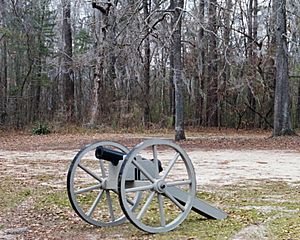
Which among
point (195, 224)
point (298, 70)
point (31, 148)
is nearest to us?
point (195, 224)

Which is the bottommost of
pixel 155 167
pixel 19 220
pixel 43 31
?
pixel 19 220

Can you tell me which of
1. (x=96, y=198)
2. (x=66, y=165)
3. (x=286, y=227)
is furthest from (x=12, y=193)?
(x=286, y=227)

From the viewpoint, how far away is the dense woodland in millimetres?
21141

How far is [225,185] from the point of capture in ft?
25.5

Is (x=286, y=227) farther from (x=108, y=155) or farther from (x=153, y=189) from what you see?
(x=108, y=155)

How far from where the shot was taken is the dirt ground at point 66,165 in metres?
5.35

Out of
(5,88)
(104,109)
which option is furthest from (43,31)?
(104,109)

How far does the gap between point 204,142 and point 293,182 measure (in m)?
8.45

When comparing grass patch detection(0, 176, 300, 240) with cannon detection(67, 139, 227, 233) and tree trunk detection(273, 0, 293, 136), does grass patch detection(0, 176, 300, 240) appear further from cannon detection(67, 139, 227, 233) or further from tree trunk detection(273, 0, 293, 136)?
tree trunk detection(273, 0, 293, 136)

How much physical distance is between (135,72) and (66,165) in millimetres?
11910

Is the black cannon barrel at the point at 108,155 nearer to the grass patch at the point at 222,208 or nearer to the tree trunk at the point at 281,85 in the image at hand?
the grass patch at the point at 222,208

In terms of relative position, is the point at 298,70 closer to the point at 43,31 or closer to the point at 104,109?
the point at 104,109

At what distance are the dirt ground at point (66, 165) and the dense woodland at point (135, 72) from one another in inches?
172

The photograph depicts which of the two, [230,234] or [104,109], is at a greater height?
[104,109]
